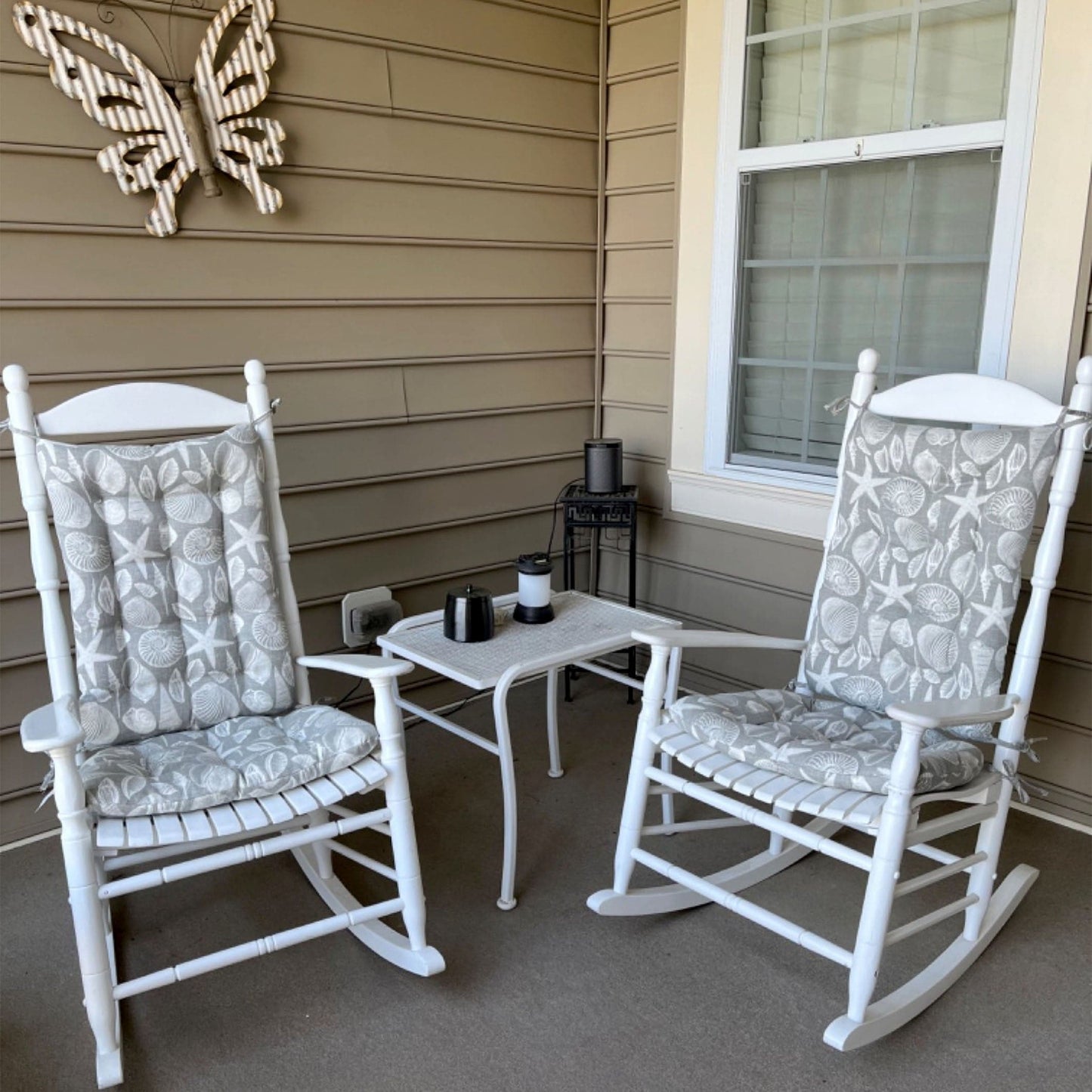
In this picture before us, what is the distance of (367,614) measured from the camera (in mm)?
2828

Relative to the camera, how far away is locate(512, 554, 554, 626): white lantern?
238 cm

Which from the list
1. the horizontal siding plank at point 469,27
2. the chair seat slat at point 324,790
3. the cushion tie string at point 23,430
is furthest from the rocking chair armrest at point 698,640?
the horizontal siding plank at point 469,27

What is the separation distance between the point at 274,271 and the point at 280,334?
0.53ft

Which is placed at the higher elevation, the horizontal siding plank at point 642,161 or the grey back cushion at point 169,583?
the horizontal siding plank at point 642,161

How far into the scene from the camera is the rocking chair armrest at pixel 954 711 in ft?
5.18

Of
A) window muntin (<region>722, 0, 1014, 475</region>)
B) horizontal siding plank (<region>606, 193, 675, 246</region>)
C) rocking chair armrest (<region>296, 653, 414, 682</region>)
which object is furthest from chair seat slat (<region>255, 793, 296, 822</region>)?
horizontal siding plank (<region>606, 193, 675, 246</region>)

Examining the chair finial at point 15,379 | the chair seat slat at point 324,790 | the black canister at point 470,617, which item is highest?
the chair finial at point 15,379

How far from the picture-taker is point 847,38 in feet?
8.17

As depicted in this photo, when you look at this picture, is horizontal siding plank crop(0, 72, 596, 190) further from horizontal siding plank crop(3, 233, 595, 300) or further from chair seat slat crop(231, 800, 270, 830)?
chair seat slat crop(231, 800, 270, 830)

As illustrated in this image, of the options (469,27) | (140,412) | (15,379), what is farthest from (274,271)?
(469,27)

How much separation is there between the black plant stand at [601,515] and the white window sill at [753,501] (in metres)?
0.17

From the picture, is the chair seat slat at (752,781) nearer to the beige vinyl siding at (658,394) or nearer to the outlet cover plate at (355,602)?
the beige vinyl siding at (658,394)

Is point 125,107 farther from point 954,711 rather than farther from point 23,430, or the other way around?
point 954,711

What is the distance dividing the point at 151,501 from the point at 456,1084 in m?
1.24
